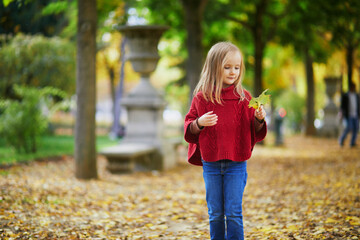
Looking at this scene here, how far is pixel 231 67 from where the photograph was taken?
3.49 metres

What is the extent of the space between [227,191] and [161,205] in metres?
3.11

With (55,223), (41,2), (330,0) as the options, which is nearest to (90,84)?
(41,2)

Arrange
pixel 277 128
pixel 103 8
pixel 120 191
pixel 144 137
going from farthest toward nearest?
1. pixel 277 128
2. pixel 103 8
3. pixel 144 137
4. pixel 120 191

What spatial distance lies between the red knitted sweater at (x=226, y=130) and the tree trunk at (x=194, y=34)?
28.2 feet

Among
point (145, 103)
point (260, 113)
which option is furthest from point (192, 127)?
point (145, 103)

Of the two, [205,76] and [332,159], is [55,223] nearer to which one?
[205,76]

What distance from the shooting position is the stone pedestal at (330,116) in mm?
20844

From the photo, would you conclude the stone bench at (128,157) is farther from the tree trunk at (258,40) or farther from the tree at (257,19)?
the tree trunk at (258,40)

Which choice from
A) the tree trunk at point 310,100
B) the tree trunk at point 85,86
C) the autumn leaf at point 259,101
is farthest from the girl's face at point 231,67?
the tree trunk at point 310,100

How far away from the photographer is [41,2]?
9281mm

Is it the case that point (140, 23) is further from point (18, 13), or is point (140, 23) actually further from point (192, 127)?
point (192, 127)

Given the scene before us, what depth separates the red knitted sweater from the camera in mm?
3459

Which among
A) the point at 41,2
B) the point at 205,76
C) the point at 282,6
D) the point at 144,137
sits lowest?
the point at 144,137

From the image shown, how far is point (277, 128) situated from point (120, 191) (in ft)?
35.8
